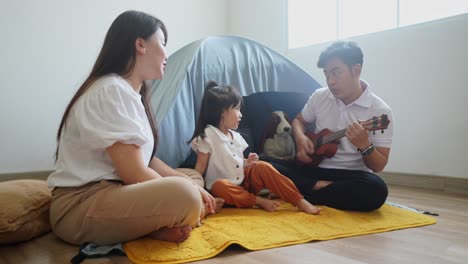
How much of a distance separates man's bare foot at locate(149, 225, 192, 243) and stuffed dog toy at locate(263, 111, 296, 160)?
703mm

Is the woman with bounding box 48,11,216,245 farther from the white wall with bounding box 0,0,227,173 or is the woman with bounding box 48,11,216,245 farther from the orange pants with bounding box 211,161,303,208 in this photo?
the white wall with bounding box 0,0,227,173

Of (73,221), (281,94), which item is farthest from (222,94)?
(73,221)

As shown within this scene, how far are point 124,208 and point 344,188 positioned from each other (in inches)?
29.7

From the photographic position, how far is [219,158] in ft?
4.34

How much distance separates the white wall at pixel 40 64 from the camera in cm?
199

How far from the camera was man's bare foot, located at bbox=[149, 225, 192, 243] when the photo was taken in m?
0.89

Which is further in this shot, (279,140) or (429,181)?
(429,181)

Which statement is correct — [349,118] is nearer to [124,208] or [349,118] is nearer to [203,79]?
[203,79]

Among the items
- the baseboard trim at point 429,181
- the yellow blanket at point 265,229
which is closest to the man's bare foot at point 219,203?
the yellow blanket at point 265,229

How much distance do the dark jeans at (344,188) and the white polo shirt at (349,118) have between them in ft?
0.17

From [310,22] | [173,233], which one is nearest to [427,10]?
[310,22]

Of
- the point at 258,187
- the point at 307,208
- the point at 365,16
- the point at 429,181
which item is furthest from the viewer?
the point at 365,16

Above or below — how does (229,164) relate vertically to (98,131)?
below

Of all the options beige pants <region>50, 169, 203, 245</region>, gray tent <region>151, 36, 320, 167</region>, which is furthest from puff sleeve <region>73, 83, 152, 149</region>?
gray tent <region>151, 36, 320, 167</region>
